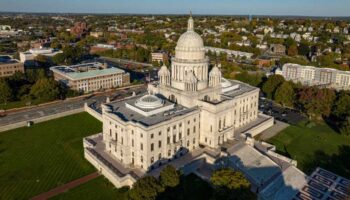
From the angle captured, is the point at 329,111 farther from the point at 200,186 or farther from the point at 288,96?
the point at 200,186

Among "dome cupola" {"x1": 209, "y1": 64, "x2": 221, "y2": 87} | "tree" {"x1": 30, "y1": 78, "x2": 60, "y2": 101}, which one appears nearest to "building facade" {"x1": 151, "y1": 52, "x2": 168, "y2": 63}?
"tree" {"x1": 30, "y1": 78, "x2": 60, "y2": 101}

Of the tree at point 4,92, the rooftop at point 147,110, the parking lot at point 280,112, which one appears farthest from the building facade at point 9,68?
the parking lot at point 280,112

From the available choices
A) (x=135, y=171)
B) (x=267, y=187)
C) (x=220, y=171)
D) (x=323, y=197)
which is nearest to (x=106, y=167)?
(x=135, y=171)

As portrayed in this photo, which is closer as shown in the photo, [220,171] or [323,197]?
[220,171]

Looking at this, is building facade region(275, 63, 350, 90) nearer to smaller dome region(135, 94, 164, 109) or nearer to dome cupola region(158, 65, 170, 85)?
dome cupola region(158, 65, 170, 85)

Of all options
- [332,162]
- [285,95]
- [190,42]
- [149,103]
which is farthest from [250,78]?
[149,103]

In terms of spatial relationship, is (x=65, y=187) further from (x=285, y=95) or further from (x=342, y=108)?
(x=342, y=108)

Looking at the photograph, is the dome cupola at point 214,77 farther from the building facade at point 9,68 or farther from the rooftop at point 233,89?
the building facade at point 9,68
